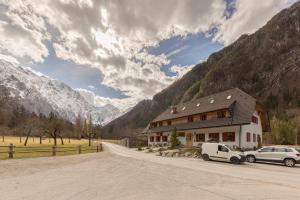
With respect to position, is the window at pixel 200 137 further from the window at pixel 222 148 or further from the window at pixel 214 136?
the window at pixel 222 148

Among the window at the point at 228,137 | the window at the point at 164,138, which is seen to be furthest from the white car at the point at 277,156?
the window at the point at 164,138

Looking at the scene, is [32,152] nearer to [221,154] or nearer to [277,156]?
[221,154]

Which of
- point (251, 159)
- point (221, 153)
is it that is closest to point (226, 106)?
point (251, 159)

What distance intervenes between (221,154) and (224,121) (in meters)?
15.9

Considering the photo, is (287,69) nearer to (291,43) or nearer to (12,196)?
(291,43)

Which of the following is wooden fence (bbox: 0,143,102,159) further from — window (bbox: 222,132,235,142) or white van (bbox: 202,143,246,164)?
window (bbox: 222,132,235,142)

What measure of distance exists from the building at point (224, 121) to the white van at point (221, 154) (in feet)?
41.2

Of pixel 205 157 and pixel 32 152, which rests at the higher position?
pixel 32 152

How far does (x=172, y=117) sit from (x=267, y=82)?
162m

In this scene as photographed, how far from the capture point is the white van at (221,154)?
26219mm

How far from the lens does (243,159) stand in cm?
2612

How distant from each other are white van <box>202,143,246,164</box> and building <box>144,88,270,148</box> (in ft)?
41.2

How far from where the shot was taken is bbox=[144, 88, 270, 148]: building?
40469mm

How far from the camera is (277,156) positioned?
26.7 m
